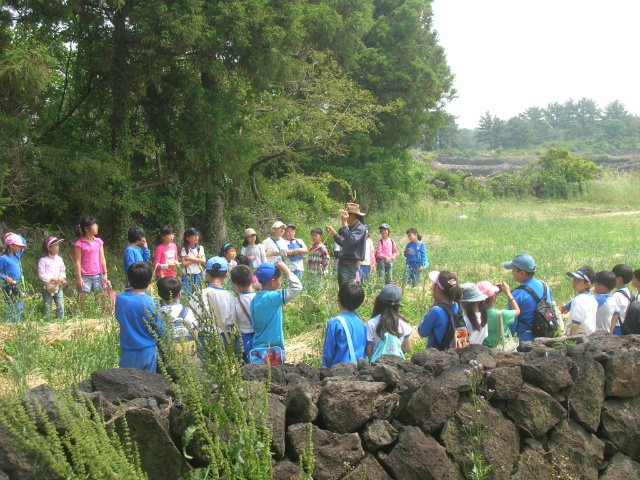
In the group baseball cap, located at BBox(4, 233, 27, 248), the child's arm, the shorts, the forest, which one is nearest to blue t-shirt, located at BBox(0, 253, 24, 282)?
baseball cap, located at BBox(4, 233, 27, 248)

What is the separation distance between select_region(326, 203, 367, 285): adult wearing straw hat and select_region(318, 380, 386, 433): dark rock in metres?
4.79

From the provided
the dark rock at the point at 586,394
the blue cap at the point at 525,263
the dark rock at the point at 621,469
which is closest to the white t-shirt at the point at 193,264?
the blue cap at the point at 525,263

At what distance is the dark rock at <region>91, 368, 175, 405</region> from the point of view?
2986mm

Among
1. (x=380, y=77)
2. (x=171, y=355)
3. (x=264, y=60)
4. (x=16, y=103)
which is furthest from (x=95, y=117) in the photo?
(x=380, y=77)

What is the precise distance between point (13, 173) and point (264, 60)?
5514mm

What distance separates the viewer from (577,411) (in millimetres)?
3898

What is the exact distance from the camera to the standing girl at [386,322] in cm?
443

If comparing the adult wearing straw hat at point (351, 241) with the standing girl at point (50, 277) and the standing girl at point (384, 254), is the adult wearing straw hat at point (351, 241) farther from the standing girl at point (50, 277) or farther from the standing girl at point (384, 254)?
the standing girl at point (50, 277)

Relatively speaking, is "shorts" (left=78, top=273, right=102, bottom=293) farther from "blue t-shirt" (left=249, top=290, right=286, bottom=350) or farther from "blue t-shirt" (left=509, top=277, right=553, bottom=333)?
"blue t-shirt" (left=509, top=277, right=553, bottom=333)

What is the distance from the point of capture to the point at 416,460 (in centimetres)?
324

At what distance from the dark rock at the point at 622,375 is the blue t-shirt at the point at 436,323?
1212 mm

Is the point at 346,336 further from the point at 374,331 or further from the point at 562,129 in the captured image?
the point at 562,129

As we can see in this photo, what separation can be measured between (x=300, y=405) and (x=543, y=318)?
9.63ft

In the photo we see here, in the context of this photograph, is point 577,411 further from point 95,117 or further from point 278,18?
point 95,117
